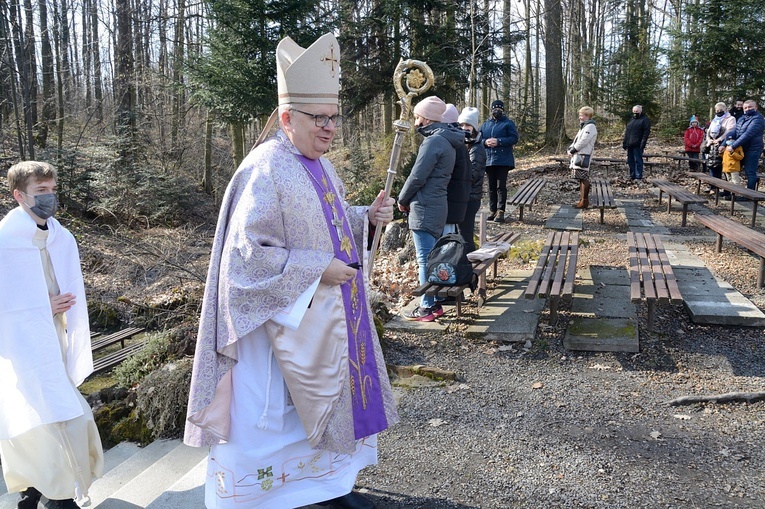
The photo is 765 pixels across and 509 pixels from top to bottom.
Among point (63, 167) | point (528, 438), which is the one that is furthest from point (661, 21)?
point (528, 438)

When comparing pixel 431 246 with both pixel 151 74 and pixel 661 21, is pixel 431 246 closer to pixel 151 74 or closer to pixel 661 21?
pixel 151 74

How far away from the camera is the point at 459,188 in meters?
6.05

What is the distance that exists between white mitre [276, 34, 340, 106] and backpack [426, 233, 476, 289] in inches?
112

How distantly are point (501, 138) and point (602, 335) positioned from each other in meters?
5.33

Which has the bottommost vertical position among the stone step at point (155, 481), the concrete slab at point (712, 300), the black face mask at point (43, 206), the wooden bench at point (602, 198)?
the stone step at point (155, 481)

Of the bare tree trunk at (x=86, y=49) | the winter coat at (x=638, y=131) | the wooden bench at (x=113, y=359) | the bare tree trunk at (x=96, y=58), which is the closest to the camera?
the wooden bench at (x=113, y=359)

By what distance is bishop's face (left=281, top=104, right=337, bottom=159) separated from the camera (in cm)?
268

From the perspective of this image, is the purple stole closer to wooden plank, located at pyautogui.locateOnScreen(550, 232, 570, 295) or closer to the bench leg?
wooden plank, located at pyautogui.locateOnScreen(550, 232, 570, 295)

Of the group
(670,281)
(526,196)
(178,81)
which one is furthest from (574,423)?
(178,81)

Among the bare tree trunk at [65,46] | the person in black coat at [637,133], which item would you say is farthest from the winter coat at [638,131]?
the bare tree trunk at [65,46]

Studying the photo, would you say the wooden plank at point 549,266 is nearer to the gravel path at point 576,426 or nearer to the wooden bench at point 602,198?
the gravel path at point 576,426

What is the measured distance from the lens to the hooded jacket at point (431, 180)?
5605 mm

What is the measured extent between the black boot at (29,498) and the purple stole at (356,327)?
6.06 ft

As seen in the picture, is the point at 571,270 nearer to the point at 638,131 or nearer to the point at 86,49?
the point at 638,131
